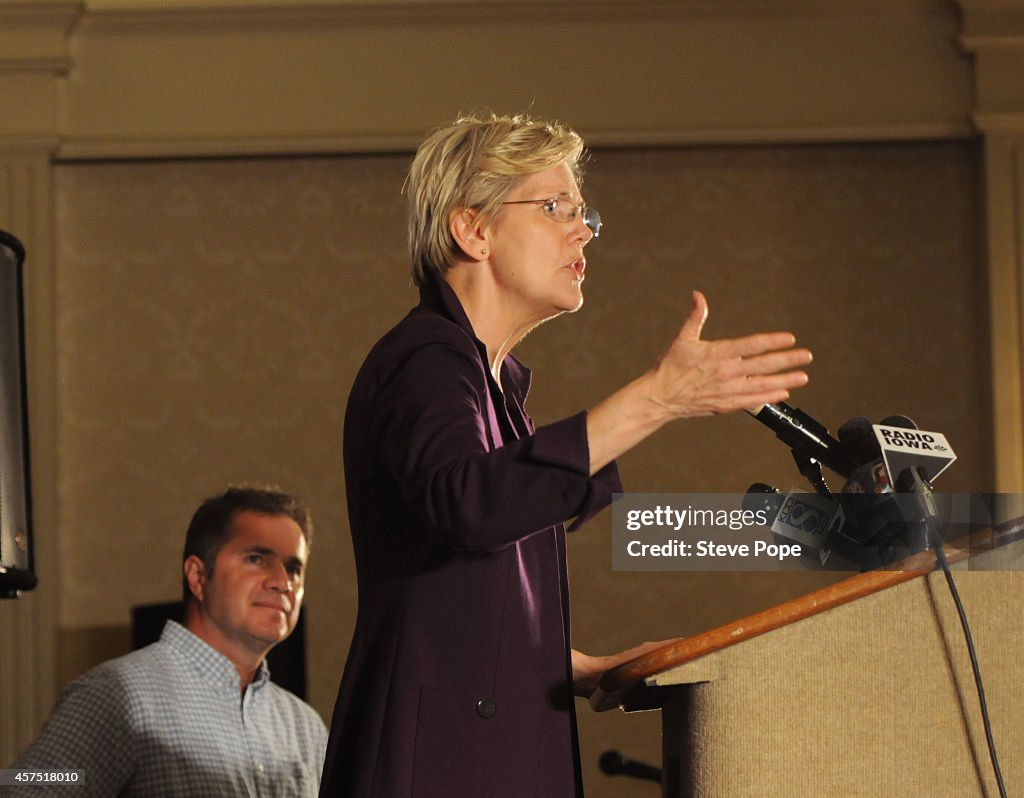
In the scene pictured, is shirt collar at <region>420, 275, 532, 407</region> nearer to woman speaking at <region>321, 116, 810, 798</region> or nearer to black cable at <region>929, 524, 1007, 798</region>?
woman speaking at <region>321, 116, 810, 798</region>

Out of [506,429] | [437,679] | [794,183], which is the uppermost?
[794,183]

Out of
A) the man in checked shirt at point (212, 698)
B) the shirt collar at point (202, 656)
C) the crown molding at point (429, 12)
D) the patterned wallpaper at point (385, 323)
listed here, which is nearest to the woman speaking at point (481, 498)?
the man in checked shirt at point (212, 698)

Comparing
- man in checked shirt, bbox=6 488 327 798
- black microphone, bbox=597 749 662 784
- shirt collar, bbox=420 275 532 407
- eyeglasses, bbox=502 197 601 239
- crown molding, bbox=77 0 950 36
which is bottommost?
black microphone, bbox=597 749 662 784

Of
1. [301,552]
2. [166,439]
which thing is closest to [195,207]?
[166,439]

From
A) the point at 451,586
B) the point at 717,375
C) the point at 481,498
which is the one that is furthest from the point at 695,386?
the point at 451,586

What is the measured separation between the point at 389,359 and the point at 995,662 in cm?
65

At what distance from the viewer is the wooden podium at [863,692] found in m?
1.19

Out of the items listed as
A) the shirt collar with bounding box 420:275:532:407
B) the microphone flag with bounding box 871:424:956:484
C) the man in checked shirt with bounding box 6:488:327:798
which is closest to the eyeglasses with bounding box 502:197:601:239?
the shirt collar with bounding box 420:275:532:407

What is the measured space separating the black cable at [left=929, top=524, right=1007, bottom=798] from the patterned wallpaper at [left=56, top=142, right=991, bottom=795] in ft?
9.74

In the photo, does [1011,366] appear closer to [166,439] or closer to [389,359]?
[166,439]

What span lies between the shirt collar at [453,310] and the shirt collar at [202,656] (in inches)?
46.2

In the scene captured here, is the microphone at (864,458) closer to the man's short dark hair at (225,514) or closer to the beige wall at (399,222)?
the man's short dark hair at (225,514)

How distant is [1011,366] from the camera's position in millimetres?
4121

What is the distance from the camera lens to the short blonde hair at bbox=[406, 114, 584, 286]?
158cm
